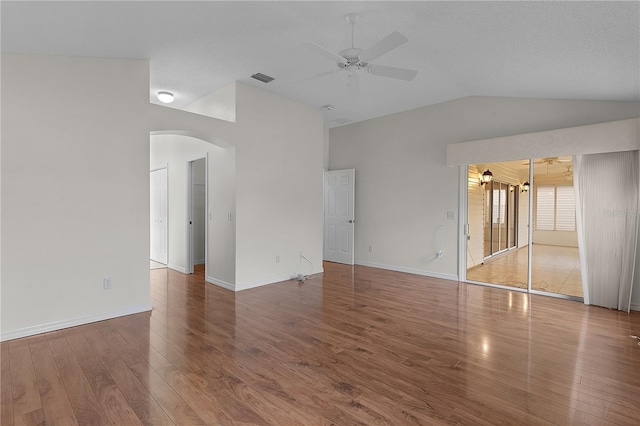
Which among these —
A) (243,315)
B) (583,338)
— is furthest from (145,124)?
(583,338)

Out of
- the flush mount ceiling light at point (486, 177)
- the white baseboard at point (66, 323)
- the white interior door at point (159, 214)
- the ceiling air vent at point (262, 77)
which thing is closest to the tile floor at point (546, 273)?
the flush mount ceiling light at point (486, 177)

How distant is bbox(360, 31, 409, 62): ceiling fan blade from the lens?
2.57 m

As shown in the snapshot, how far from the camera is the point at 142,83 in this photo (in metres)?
3.77

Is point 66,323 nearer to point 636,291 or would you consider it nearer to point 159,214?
point 159,214

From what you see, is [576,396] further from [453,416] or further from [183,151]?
[183,151]

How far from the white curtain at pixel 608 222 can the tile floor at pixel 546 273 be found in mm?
395

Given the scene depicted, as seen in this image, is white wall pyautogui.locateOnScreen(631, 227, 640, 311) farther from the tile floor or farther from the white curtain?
the tile floor

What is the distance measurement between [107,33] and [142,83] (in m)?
0.77

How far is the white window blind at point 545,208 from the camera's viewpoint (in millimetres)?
5027

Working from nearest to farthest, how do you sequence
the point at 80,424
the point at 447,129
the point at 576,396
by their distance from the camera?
the point at 80,424 < the point at 576,396 < the point at 447,129

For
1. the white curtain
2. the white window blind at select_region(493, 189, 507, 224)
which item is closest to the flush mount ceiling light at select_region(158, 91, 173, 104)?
the white curtain

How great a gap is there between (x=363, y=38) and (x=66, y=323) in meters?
4.26

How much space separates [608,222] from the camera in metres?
4.08

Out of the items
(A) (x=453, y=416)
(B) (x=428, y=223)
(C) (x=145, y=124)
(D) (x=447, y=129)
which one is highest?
(D) (x=447, y=129)
